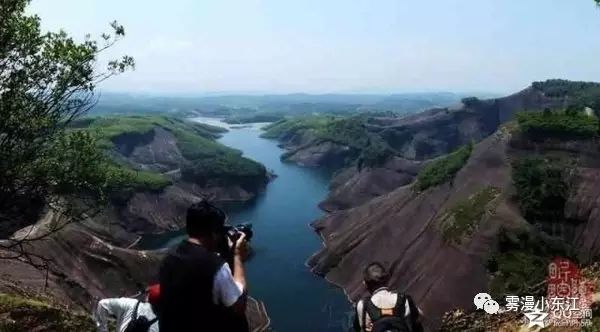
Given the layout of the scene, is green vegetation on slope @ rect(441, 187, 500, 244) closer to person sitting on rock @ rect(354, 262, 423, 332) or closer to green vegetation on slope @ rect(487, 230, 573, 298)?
green vegetation on slope @ rect(487, 230, 573, 298)

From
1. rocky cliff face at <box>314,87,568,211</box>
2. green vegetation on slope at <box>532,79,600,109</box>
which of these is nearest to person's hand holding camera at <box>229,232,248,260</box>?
rocky cliff face at <box>314,87,568,211</box>

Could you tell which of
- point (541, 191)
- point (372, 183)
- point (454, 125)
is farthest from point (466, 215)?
point (454, 125)

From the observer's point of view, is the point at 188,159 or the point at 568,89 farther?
the point at 188,159

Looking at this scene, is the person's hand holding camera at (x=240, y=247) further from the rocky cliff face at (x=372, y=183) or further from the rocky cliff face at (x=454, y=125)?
the rocky cliff face at (x=454, y=125)

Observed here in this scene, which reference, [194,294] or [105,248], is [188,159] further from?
[194,294]

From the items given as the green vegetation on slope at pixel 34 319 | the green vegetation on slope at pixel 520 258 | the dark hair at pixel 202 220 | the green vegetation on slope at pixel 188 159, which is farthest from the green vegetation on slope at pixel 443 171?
the dark hair at pixel 202 220

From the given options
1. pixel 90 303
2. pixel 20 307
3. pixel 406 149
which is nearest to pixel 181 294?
pixel 20 307

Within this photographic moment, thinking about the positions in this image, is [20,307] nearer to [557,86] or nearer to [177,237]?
[177,237]
